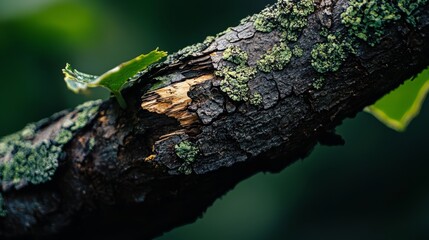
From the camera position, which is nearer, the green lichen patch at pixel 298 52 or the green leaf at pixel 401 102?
the green lichen patch at pixel 298 52

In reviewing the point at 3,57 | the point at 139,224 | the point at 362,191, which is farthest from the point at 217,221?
the point at 139,224

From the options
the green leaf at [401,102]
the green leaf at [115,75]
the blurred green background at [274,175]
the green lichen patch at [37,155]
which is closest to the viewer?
the green leaf at [115,75]

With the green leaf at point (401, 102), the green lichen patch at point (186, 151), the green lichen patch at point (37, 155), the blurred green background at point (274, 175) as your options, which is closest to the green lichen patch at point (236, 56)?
the green lichen patch at point (186, 151)

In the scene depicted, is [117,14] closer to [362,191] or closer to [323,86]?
[362,191]

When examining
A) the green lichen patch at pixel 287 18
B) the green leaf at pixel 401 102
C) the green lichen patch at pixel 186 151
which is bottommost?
the green lichen patch at pixel 186 151

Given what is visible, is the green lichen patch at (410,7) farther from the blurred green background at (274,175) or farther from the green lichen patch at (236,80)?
the blurred green background at (274,175)

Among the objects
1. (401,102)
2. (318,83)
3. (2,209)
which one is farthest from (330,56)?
(2,209)

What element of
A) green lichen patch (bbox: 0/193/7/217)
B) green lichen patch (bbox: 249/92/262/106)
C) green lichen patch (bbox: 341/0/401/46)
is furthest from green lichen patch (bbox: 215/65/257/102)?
green lichen patch (bbox: 0/193/7/217)
